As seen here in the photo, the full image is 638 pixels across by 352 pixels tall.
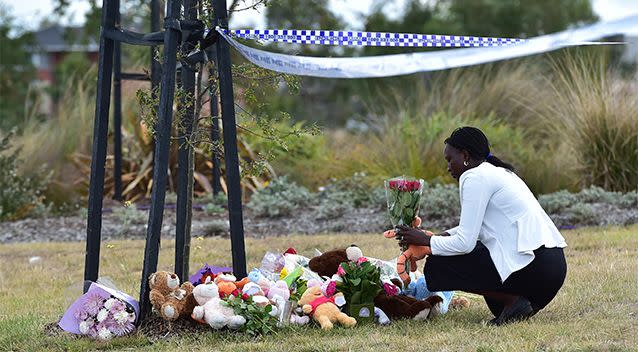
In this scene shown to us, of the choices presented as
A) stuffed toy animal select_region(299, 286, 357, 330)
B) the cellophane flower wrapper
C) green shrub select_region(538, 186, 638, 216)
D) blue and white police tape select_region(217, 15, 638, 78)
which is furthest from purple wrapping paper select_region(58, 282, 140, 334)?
green shrub select_region(538, 186, 638, 216)

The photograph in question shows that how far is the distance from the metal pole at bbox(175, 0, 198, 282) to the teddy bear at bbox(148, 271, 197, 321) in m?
0.50

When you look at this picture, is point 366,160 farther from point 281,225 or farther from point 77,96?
point 77,96

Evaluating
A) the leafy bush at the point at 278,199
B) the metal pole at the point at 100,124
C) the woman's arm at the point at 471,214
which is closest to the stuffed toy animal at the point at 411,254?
the woman's arm at the point at 471,214

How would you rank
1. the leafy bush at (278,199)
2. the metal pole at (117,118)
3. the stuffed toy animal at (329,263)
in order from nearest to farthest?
the stuffed toy animal at (329,263), the leafy bush at (278,199), the metal pole at (117,118)

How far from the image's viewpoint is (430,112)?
1344 cm

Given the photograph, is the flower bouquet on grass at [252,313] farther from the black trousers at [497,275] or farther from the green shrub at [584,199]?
the green shrub at [584,199]

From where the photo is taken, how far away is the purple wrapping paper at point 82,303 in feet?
→ 18.0

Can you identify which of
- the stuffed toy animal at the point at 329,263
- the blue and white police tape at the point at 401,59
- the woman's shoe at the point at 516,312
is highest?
the blue and white police tape at the point at 401,59

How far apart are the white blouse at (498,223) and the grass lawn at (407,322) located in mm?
373

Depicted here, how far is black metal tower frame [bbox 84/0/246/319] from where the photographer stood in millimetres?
5418

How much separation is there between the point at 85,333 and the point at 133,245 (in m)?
3.93

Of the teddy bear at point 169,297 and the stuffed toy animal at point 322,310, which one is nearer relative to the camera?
the teddy bear at point 169,297

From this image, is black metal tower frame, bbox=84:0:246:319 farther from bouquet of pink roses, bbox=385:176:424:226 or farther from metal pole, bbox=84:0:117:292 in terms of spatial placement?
bouquet of pink roses, bbox=385:176:424:226

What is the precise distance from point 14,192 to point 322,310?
7229 millimetres
